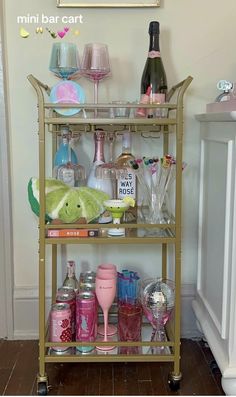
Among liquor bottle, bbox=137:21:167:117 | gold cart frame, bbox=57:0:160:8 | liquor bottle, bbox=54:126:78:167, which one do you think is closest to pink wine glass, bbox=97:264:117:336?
liquor bottle, bbox=54:126:78:167

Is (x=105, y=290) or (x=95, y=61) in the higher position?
(x=95, y=61)

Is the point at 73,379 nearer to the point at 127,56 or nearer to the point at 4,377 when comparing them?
the point at 4,377

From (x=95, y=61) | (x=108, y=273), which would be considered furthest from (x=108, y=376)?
(x=95, y=61)

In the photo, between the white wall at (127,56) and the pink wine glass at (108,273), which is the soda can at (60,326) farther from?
the white wall at (127,56)

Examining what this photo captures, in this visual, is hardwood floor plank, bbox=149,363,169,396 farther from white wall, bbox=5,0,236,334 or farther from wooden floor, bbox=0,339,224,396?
white wall, bbox=5,0,236,334

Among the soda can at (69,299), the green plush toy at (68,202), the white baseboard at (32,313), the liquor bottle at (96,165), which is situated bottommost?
the white baseboard at (32,313)

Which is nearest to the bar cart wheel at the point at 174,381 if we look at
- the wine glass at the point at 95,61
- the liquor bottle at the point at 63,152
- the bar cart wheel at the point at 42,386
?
the bar cart wheel at the point at 42,386

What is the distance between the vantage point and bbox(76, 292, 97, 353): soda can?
4.73ft

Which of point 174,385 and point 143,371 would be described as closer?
point 174,385

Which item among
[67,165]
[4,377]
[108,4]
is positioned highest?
[108,4]

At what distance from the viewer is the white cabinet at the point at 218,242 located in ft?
4.11

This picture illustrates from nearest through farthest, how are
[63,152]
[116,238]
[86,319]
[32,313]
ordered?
[116,238]
[86,319]
[63,152]
[32,313]

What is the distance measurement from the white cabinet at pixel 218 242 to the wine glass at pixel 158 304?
132 mm

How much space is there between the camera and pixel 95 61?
1.43m
